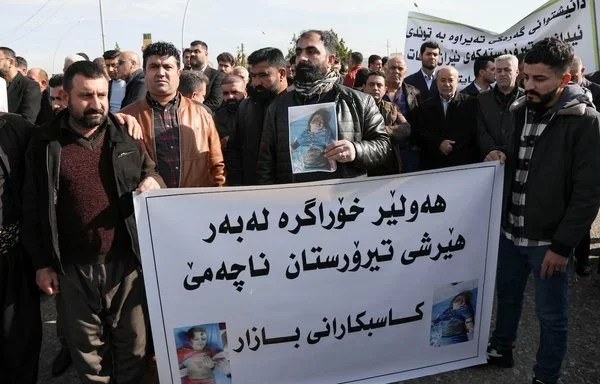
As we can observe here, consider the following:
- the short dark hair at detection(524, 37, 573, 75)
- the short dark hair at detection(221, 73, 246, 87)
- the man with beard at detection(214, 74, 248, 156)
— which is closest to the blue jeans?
the short dark hair at detection(524, 37, 573, 75)

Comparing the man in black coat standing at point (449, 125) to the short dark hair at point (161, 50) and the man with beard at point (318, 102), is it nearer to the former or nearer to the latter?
the man with beard at point (318, 102)

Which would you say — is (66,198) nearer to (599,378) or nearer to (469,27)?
(599,378)

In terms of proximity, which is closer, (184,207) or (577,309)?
(184,207)

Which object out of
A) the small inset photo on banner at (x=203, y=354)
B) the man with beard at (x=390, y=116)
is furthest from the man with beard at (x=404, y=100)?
the small inset photo on banner at (x=203, y=354)

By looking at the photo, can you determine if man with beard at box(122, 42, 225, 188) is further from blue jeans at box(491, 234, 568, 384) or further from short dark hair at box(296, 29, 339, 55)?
blue jeans at box(491, 234, 568, 384)

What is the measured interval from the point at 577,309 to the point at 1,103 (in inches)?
178

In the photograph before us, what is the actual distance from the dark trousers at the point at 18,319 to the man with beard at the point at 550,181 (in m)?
2.88

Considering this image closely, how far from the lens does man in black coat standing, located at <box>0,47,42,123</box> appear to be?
526cm

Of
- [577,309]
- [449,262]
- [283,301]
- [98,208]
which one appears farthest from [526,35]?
[98,208]

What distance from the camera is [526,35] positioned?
6.76 m

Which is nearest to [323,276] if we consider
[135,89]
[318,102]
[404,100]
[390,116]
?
[318,102]

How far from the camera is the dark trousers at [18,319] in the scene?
2.73m

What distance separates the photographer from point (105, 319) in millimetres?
2730

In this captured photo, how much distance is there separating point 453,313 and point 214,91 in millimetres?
4236
